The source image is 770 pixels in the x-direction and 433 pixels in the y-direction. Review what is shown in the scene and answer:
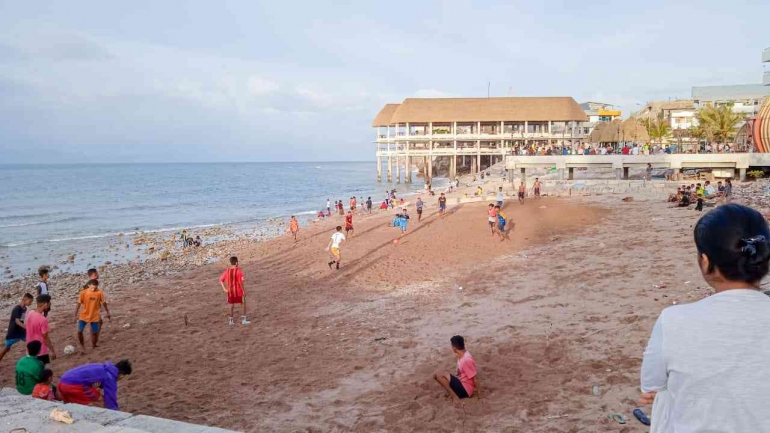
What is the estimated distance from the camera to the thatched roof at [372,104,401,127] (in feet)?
175

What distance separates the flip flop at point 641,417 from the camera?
4914 mm

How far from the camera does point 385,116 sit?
54.2m

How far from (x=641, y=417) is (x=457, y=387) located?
6.33 feet

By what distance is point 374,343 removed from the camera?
28.2ft

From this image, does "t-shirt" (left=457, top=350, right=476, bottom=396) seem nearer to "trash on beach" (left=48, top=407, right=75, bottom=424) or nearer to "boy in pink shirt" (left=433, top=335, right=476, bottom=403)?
"boy in pink shirt" (left=433, top=335, right=476, bottom=403)

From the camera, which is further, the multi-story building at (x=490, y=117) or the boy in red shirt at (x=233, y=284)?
the multi-story building at (x=490, y=117)

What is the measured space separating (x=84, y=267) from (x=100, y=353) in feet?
41.0

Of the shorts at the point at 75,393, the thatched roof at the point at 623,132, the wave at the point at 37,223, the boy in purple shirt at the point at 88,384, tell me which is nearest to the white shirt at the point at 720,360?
the boy in purple shirt at the point at 88,384

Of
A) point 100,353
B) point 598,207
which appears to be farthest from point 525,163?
point 100,353

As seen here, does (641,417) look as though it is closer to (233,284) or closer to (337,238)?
(233,284)

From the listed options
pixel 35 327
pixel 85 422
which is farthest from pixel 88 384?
pixel 35 327

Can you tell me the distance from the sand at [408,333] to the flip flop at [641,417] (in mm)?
111

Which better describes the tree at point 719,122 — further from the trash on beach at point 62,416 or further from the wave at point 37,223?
the wave at point 37,223

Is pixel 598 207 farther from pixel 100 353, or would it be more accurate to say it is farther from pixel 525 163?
pixel 100 353
